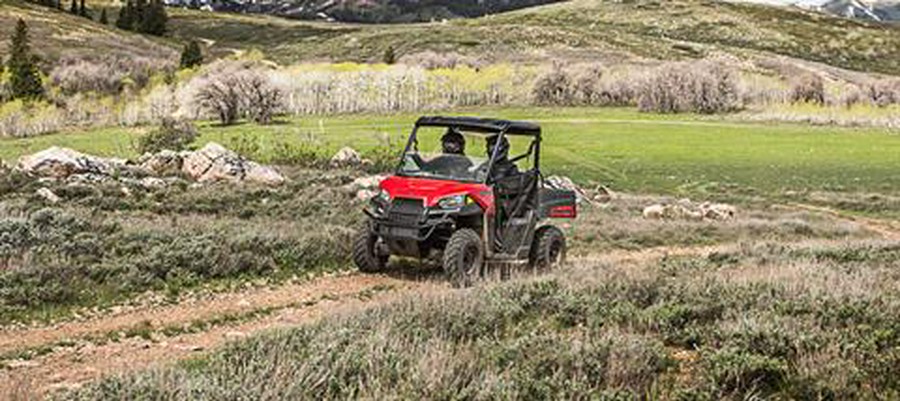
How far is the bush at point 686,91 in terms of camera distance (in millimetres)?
74562

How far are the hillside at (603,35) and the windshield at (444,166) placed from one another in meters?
97.7

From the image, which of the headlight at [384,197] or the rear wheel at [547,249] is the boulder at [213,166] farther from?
the rear wheel at [547,249]

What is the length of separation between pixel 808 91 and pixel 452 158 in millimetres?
76226

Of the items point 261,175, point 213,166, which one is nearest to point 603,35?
point 261,175

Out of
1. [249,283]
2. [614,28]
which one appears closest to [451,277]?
[249,283]

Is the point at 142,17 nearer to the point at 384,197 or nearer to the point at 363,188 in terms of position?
the point at 363,188

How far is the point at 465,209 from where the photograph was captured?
1256 cm

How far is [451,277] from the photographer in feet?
41.0

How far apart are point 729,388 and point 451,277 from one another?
21.5ft

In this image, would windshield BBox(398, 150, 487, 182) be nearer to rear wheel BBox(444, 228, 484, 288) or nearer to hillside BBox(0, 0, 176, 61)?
rear wheel BBox(444, 228, 484, 288)

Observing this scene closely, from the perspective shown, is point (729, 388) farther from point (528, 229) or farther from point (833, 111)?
point (833, 111)

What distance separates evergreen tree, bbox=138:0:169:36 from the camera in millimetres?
138250

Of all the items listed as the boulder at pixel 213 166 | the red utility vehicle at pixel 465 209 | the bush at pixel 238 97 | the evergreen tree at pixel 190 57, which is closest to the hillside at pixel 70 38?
the evergreen tree at pixel 190 57

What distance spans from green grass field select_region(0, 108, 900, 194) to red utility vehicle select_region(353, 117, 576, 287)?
2236 centimetres
